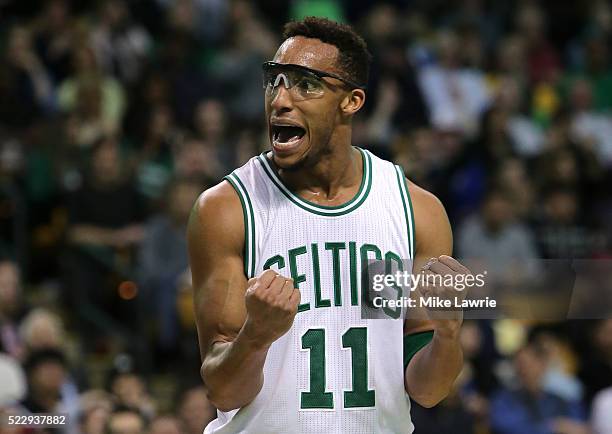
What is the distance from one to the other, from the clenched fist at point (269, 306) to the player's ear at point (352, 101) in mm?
908

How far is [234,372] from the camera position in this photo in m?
4.19

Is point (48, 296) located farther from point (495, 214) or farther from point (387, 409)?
point (387, 409)

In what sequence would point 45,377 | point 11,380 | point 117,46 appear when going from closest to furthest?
point 45,377
point 11,380
point 117,46

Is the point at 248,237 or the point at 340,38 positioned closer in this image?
the point at 248,237

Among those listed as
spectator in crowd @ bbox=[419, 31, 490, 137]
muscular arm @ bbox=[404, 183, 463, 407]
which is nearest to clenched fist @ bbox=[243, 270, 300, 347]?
muscular arm @ bbox=[404, 183, 463, 407]

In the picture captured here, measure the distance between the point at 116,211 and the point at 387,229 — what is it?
17.2 feet

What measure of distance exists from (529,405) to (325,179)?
14.4 feet

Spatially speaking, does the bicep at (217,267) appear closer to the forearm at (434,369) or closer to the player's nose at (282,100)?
the player's nose at (282,100)

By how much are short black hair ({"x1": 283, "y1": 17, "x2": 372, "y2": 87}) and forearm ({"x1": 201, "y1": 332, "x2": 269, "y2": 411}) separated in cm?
114

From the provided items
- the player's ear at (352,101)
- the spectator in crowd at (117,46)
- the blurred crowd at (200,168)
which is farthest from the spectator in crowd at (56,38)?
the player's ear at (352,101)

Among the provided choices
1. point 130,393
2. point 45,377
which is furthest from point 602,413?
point 45,377

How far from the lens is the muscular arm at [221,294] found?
4.24m

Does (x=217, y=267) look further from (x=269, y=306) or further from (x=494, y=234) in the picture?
(x=494, y=234)

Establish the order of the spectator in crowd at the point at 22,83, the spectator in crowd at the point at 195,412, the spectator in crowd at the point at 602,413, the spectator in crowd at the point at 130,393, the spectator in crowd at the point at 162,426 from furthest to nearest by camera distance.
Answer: the spectator in crowd at the point at 22,83
the spectator in crowd at the point at 602,413
the spectator in crowd at the point at 195,412
the spectator in crowd at the point at 130,393
the spectator in crowd at the point at 162,426
